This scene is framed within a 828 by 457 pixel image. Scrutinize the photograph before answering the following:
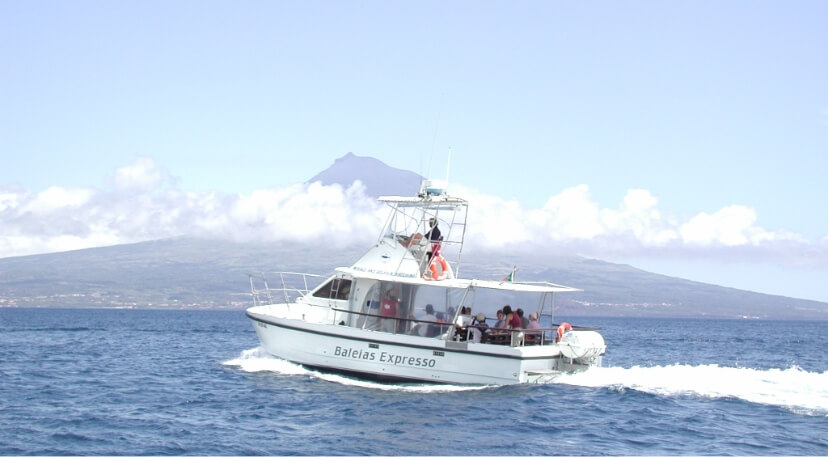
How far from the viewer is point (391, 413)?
18.3 meters

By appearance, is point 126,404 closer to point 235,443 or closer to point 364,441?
point 235,443

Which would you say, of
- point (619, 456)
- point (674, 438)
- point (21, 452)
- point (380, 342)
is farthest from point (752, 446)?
point (21, 452)

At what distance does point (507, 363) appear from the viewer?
70.8 ft

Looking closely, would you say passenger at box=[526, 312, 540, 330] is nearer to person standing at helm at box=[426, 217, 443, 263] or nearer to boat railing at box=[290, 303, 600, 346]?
boat railing at box=[290, 303, 600, 346]

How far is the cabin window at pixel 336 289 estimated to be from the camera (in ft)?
78.8

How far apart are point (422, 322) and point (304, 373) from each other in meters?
3.82

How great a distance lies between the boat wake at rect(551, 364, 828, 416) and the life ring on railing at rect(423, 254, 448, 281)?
4172 mm

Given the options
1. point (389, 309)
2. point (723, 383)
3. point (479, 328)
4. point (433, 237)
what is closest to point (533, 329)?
point (479, 328)

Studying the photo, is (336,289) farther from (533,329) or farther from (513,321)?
(533,329)

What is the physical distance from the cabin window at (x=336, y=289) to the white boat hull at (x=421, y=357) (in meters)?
1.42

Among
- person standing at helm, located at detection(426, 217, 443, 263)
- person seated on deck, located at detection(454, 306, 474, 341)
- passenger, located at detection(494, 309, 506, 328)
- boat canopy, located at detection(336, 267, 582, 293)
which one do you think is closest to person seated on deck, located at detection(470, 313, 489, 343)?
person seated on deck, located at detection(454, 306, 474, 341)

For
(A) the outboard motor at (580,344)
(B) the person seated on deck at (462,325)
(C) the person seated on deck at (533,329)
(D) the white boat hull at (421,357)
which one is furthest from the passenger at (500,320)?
(A) the outboard motor at (580,344)

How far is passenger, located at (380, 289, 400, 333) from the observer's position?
74.7 ft

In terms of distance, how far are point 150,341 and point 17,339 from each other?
6.95m
